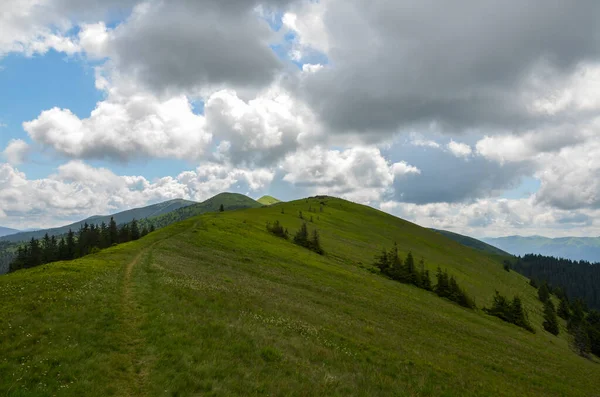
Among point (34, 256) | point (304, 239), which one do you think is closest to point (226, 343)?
point (304, 239)

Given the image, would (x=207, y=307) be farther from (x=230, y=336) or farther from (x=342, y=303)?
(x=342, y=303)

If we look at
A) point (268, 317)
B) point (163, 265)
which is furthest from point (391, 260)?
point (268, 317)

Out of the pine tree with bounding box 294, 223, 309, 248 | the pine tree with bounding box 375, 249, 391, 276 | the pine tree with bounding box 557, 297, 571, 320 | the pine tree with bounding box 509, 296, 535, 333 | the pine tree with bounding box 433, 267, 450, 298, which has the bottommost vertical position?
the pine tree with bounding box 557, 297, 571, 320

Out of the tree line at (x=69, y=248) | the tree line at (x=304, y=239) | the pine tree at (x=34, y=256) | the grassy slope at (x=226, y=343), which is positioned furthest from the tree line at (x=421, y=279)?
the pine tree at (x=34, y=256)

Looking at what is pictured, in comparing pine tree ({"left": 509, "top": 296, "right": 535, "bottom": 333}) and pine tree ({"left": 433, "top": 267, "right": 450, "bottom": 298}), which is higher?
pine tree ({"left": 433, "top": 267, "right": 450, "bottom": 298})

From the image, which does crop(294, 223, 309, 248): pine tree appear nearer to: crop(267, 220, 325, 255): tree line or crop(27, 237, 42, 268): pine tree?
crop(267, 220, 325, 255): tree line

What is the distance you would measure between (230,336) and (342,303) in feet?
66.3

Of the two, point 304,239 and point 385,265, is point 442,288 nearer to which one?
point 385,265

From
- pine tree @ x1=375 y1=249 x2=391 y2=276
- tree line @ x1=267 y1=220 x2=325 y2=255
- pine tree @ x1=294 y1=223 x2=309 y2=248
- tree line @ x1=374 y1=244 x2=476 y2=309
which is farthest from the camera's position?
pine tree @ x1=294 y1=223 x2=309 y2=248

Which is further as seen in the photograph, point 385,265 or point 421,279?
point 385,265

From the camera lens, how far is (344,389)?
40.5ft

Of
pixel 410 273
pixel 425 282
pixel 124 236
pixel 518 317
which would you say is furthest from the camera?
pixel 124 236

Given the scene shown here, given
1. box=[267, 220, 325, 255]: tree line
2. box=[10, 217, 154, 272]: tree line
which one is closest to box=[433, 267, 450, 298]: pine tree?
box=[267, 220, 325, 255]: tree line

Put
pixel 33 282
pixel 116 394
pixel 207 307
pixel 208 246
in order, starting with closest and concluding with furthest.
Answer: pixel 116 394 < pixel 207 307 < pixel 33 282 < pixel 208 246
